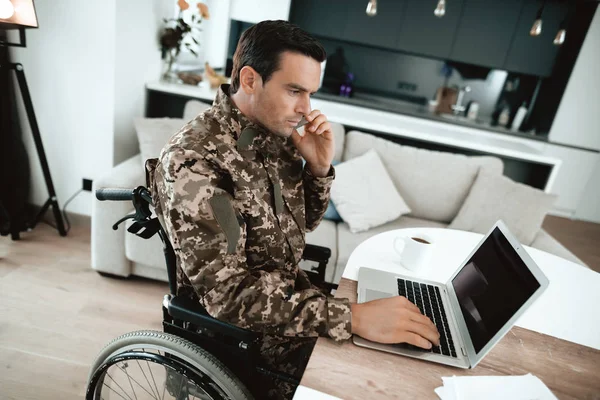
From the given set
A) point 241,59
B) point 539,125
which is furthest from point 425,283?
point 539,125

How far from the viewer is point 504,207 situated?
222 centimetres

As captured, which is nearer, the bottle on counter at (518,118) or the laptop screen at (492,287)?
the laptop screen at (492,287)

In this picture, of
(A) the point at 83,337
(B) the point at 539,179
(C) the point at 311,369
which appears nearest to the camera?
(C) the point at 311,369

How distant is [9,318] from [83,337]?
13.7 inches

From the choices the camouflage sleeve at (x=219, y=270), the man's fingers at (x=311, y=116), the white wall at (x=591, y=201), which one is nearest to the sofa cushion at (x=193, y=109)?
the man's fingers at (x=311, y=116)

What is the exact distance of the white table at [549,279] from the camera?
1038mm

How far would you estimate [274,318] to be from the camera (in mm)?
840

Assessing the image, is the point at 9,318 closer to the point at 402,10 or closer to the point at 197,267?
the point at 197,267

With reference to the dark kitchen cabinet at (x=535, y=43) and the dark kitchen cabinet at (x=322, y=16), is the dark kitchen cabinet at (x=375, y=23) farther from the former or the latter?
the dark kitchen cabinet at (x=535, y=43)

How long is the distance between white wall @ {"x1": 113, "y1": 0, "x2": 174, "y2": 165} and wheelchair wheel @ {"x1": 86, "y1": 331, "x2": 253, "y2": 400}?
159 centimetres

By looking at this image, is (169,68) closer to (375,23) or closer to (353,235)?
(353,235)

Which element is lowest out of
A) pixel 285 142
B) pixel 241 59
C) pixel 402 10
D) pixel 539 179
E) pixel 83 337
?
A: pixel 83 337

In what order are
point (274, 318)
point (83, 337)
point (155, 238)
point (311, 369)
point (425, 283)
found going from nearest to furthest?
point (311, 369) < point (274, 318) < point (425, 283) < point (83, 337) < point (155, 238)

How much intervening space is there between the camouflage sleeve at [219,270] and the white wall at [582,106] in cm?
472
